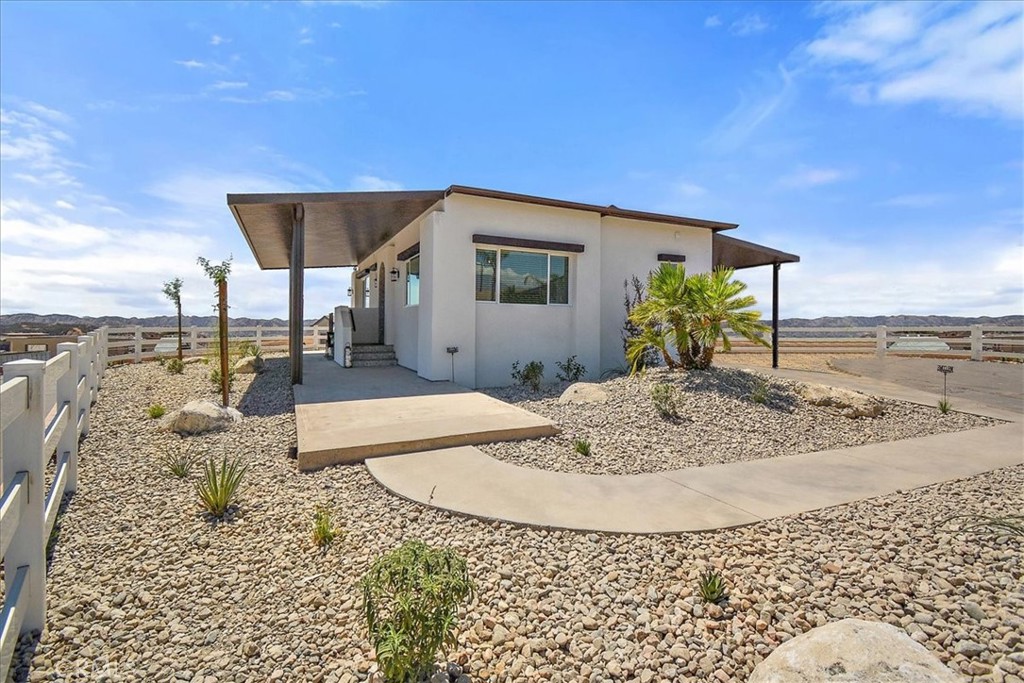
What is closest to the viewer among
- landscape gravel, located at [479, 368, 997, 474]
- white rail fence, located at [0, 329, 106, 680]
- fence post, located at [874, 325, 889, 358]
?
white rail fence, located at [0, 329, 106, 680]

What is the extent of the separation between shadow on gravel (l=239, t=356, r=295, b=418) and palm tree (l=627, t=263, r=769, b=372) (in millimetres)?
6251

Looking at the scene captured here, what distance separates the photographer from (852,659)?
6.30 ft

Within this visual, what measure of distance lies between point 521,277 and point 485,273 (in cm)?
86

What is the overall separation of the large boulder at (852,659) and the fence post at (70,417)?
531cm

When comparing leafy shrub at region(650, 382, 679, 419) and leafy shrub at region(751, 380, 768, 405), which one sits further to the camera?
leafy shrub at region(751, 380, 768, 405)

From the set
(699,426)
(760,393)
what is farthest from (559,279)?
(699,426)

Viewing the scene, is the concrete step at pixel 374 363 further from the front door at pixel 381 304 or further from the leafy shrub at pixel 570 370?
the leafy shrub at pixel 570 370

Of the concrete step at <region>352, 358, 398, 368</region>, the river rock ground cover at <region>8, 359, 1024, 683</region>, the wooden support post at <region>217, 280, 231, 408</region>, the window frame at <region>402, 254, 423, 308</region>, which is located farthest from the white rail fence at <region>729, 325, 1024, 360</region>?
the wooden support post at <region>217, 280, 231, 408</region>

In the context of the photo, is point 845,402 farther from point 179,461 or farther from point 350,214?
point 350,214

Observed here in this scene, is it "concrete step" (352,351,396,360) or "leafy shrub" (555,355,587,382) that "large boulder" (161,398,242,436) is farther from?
"leafy shrub" (555,355,587,382)

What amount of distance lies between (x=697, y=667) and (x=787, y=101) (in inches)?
349

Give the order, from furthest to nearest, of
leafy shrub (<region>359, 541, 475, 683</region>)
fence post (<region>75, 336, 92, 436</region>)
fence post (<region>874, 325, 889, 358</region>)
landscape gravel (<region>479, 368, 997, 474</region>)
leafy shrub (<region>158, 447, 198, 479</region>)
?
fence post (<region>874, 325, 889, 358</region>), fence post (<region>75, 336, 92, 436</region>), landscape gravel (<region>479, 368, 997, 474</region>), leafy shrub (<region>158, 447, 198, 479</region>), leafy shrub (<region>359, 541, 475, 683</region>)

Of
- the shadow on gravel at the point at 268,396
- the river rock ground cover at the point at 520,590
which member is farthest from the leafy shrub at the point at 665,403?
the shadow on gravel at the point at 268,396

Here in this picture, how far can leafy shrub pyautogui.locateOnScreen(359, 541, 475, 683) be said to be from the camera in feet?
6.72
